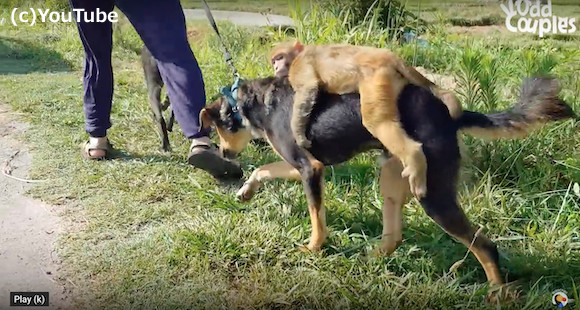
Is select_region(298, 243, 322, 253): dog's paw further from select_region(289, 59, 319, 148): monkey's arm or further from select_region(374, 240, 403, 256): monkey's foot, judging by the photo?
Result: select_region(289, 59, 319, 148): monkey's arm

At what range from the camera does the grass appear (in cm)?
269

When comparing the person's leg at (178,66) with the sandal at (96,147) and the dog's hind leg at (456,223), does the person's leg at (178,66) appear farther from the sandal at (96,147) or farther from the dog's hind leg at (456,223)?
the dog's hind leg at (456,223)

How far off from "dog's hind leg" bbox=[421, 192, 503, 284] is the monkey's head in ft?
2.95

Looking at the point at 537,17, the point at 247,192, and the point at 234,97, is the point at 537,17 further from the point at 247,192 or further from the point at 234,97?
the point at 247,192

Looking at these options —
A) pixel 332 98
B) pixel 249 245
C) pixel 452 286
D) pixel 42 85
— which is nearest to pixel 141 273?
pixel 249 245

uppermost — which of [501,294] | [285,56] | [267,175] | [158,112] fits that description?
[285,56]

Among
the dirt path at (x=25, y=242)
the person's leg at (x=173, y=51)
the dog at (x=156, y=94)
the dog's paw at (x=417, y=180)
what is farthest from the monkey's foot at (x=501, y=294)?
the dog at (x=156, y=94)

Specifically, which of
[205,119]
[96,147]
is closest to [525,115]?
[205,119]

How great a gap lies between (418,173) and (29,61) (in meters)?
4.66

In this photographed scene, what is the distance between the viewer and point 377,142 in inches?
109

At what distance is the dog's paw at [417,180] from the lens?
96.9 inches

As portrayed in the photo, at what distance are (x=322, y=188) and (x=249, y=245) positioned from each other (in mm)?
439

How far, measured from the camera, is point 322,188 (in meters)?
2.91

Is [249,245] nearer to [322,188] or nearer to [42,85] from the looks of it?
[322,188]
